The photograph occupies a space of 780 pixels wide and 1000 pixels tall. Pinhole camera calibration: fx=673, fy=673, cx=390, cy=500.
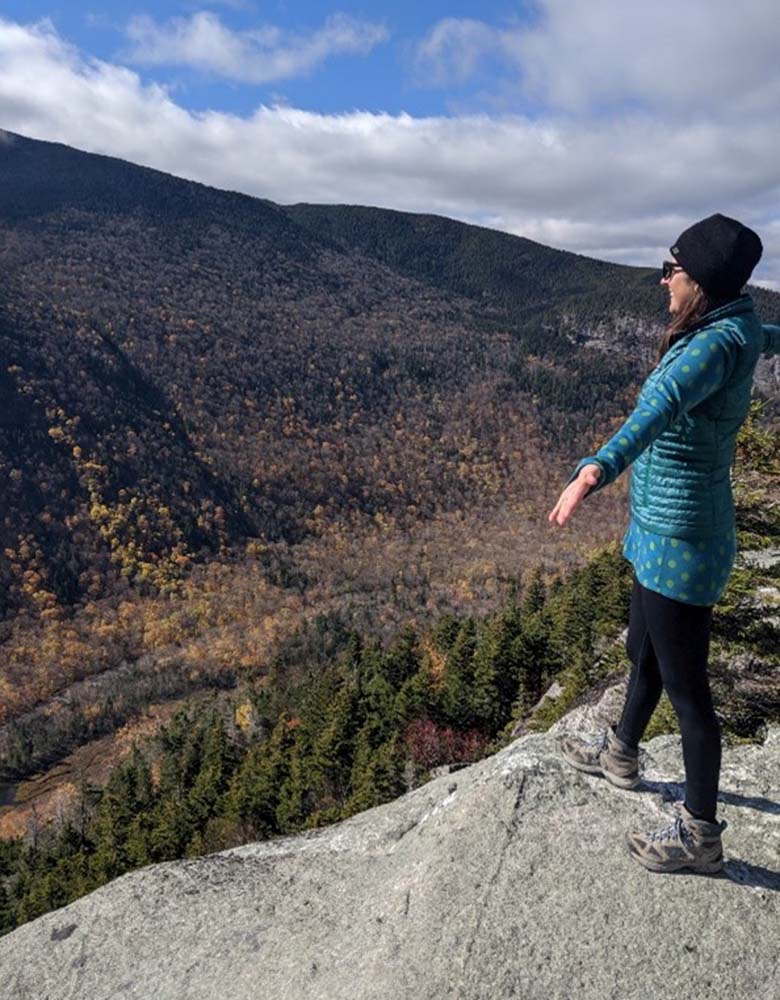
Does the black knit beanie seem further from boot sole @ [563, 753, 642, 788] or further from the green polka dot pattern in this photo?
boot sole @ [563, 753, 642, 788]

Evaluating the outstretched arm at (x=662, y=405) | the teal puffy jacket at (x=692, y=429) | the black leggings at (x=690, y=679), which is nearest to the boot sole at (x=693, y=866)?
the black leggings at (x=690, y=679)

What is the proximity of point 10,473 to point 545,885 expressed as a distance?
19534 cm

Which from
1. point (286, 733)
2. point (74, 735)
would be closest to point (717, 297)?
point (286, 733)

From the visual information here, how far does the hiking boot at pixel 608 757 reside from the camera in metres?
5.48

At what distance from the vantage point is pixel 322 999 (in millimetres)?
4434

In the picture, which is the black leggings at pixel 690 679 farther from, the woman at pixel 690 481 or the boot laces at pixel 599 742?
the boot laces at pixel 599 742

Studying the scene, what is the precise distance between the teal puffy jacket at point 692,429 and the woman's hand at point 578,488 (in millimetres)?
39

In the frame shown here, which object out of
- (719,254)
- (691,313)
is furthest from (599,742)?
(719,254)

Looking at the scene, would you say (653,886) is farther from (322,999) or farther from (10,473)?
(10,473)

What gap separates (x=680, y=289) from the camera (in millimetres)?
3967

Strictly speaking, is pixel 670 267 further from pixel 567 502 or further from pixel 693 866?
pixel 693 866

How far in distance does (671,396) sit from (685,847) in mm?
3217

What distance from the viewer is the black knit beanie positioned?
3.71 m

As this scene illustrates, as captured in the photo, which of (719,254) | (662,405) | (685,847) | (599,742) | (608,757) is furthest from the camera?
(599,742)
